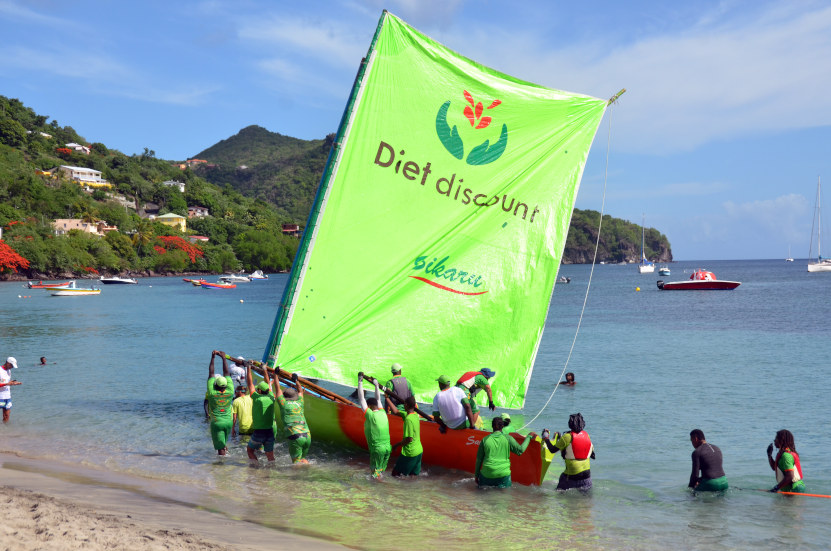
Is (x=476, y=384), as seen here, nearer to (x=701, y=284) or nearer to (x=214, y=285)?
(x=701, y=284)

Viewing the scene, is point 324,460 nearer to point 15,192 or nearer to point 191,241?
point 15,192

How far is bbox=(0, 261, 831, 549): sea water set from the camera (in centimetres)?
1086

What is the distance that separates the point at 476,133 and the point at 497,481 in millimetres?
6253

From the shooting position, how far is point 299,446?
44.0 feet

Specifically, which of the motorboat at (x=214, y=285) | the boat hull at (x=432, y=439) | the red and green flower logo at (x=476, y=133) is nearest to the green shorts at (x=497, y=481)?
the boat hull at (x=432, y=439)

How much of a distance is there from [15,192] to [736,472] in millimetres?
160089

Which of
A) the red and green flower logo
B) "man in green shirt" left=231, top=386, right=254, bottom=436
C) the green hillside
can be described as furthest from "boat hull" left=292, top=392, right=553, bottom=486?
the green hillside

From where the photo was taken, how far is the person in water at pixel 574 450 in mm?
11547

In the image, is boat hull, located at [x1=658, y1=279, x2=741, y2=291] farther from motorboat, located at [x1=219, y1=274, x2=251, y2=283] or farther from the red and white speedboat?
motorboat, located at [x1=219, y1=274, x2=251, y2=283]

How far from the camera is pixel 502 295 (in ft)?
44.0

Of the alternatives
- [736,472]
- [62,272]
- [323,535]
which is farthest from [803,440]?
[62,272]

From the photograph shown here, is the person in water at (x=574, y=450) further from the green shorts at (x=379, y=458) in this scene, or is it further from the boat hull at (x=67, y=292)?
the boat hull at (x=67, y=292)

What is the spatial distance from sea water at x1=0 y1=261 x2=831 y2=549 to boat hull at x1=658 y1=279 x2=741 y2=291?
5198 centimetres

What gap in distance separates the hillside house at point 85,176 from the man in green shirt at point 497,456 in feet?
614
